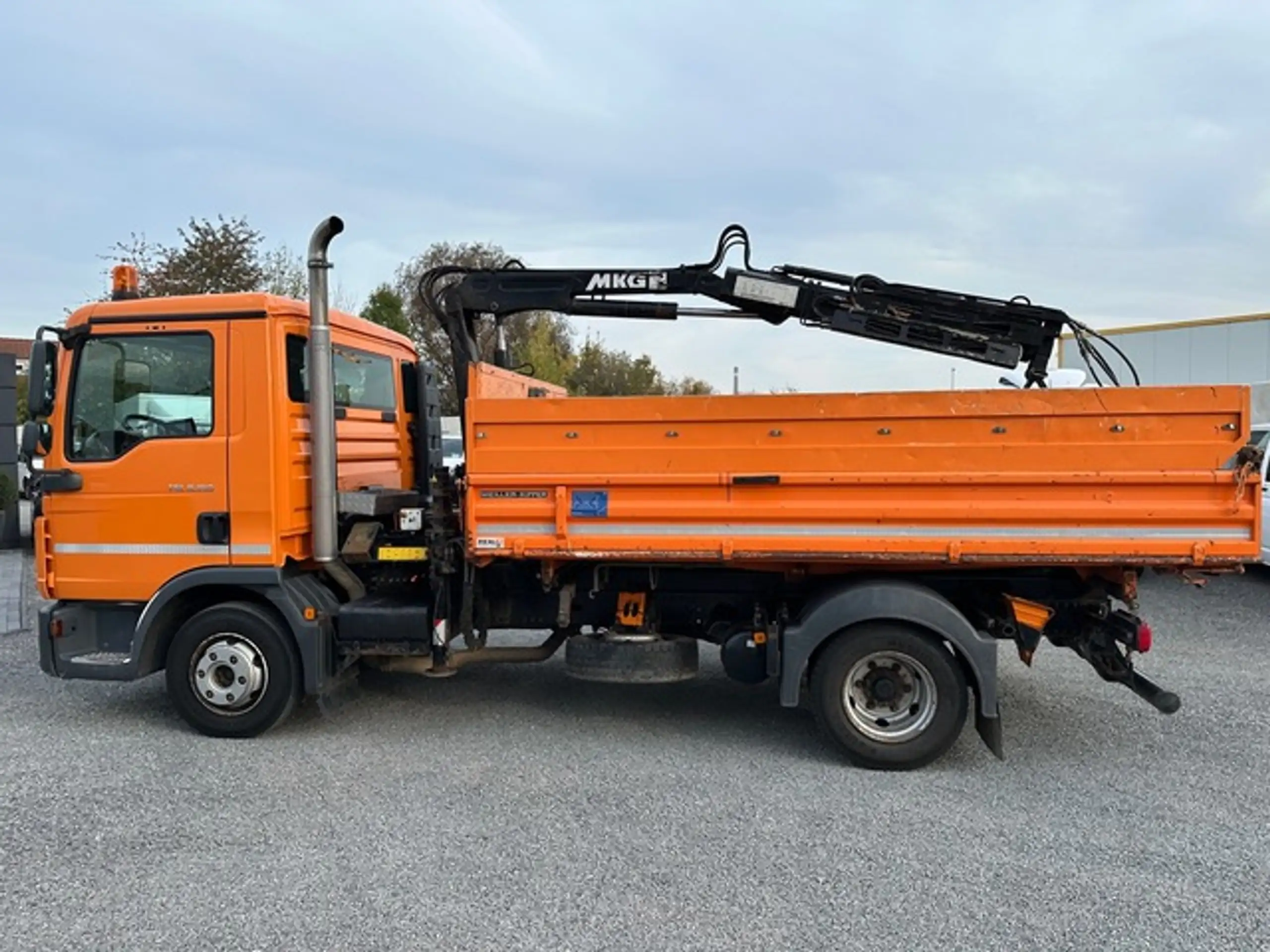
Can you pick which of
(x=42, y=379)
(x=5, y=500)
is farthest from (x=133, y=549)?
(x=5, y=500)

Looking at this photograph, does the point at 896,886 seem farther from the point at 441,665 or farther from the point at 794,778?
the point at 441,665

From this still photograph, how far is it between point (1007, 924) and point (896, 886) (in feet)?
1.42

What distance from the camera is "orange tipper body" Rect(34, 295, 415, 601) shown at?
5.32m

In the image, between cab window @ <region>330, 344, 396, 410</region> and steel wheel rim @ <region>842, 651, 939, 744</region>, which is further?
cab window @ <region>330, 344, 396, 410</region>

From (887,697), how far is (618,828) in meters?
1.69

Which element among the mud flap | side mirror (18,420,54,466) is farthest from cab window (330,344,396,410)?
the mud flap

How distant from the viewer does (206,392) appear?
17.6ft

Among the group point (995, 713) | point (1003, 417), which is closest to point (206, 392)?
point (1003, 417)

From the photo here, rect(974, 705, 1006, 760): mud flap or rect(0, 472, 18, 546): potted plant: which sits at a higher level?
rect(0, 472, 18, 546): potted plant

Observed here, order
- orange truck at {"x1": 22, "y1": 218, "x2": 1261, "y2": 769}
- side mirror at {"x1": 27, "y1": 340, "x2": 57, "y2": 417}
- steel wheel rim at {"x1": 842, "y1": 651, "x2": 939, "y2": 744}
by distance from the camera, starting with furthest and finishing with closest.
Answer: side mirror at {"x1": 27, "y1": 340, "x2": 57, "y2": 417}
steel wheel rim at {"x1": 842, "y1": 651, "x2": 939, "y2": 744}
orange truck at {"x1": 22, "y1": 218, "x2": 1261, "y2": 769}

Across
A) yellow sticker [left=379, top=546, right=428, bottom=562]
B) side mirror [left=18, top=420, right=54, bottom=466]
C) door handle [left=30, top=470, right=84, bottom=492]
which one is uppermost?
side mirror [left=18, top=420, right=54, bottom=466]

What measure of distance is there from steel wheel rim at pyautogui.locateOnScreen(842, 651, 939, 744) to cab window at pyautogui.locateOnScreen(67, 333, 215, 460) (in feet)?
12.9

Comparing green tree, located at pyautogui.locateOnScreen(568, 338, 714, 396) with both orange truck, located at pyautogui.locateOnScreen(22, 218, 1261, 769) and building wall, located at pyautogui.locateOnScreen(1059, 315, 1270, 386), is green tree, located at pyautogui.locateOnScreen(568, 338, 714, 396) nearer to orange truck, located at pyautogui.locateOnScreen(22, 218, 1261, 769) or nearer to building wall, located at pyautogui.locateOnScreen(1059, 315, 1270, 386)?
building wall, located at pyautogui.locateOnScreen(1059, 315, 1270, 386)

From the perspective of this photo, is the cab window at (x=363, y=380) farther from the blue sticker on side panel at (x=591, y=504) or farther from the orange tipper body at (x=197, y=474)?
the blue sticker on side panel at (x=591, y=504)
